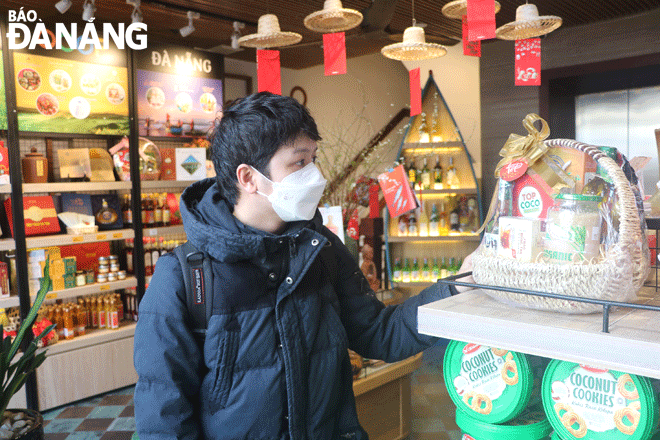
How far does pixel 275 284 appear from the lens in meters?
1.29

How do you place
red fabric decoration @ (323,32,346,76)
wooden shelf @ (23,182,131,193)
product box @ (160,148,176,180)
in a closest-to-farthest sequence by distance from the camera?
red fabric decoration @ (323,32,346,76) → wooden shelf @ (23,182,131,193) → product box @ (160,148,176,180)

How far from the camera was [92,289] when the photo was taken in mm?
4312

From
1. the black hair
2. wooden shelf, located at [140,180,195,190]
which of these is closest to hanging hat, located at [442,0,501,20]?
the black hair

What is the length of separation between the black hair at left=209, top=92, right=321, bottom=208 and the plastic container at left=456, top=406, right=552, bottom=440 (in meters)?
0.77

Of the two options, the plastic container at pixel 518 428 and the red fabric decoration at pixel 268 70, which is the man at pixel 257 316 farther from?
the red fabric decoration at pixel 268 70

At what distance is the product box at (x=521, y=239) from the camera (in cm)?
103

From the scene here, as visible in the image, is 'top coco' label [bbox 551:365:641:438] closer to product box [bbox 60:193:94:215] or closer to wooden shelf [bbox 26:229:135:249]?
wooden shelf [bbox 26:229:135:249]

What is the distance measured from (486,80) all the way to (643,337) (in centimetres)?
516

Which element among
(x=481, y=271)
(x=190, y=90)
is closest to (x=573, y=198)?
(x=481, y=271)

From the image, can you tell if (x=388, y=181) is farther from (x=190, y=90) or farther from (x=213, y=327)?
(x=213, y=327)

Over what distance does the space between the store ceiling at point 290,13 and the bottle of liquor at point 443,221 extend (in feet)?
5.82

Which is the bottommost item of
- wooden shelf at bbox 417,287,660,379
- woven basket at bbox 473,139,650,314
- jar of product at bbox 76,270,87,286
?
jar of product at bbox 76,270,87,286

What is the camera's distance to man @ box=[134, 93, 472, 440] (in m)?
1.20

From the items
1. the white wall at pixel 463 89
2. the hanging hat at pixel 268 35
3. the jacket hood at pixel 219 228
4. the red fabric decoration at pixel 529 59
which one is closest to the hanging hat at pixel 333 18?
the hanging hat at pixel 268 35
